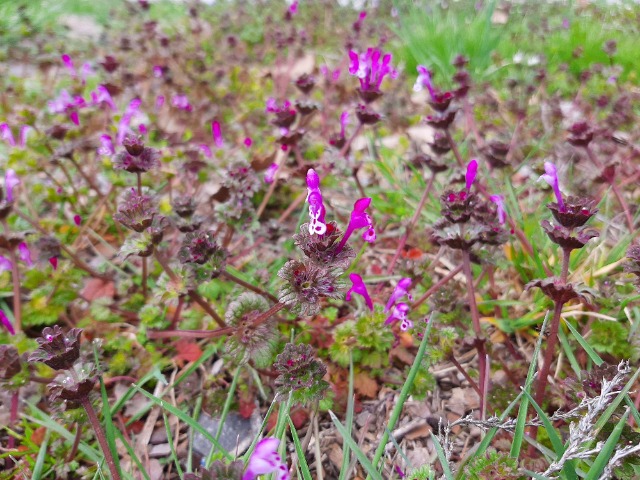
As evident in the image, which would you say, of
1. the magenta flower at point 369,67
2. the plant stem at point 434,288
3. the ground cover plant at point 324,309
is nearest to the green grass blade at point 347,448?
the ground cover plant at point 324,309

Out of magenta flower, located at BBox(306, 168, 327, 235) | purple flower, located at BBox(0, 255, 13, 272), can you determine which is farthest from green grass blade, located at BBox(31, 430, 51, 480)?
magenta flower, located at BBox(306, 168, 327, 235)

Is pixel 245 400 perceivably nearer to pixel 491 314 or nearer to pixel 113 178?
pixel 491 314

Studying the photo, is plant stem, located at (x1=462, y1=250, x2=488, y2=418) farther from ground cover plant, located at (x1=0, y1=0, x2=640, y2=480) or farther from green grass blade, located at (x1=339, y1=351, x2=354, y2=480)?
green grass blade, located at (x1=339, y1=351, x2=354, y2=480)

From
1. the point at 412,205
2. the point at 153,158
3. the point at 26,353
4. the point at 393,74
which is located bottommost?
the point at 26,353

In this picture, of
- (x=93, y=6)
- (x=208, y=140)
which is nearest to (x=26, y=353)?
(x=208, y=140)

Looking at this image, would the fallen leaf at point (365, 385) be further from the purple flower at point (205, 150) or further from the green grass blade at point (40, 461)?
the purple flower at point (205, 150)

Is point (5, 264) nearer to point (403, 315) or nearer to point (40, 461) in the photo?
point (40, 461)
